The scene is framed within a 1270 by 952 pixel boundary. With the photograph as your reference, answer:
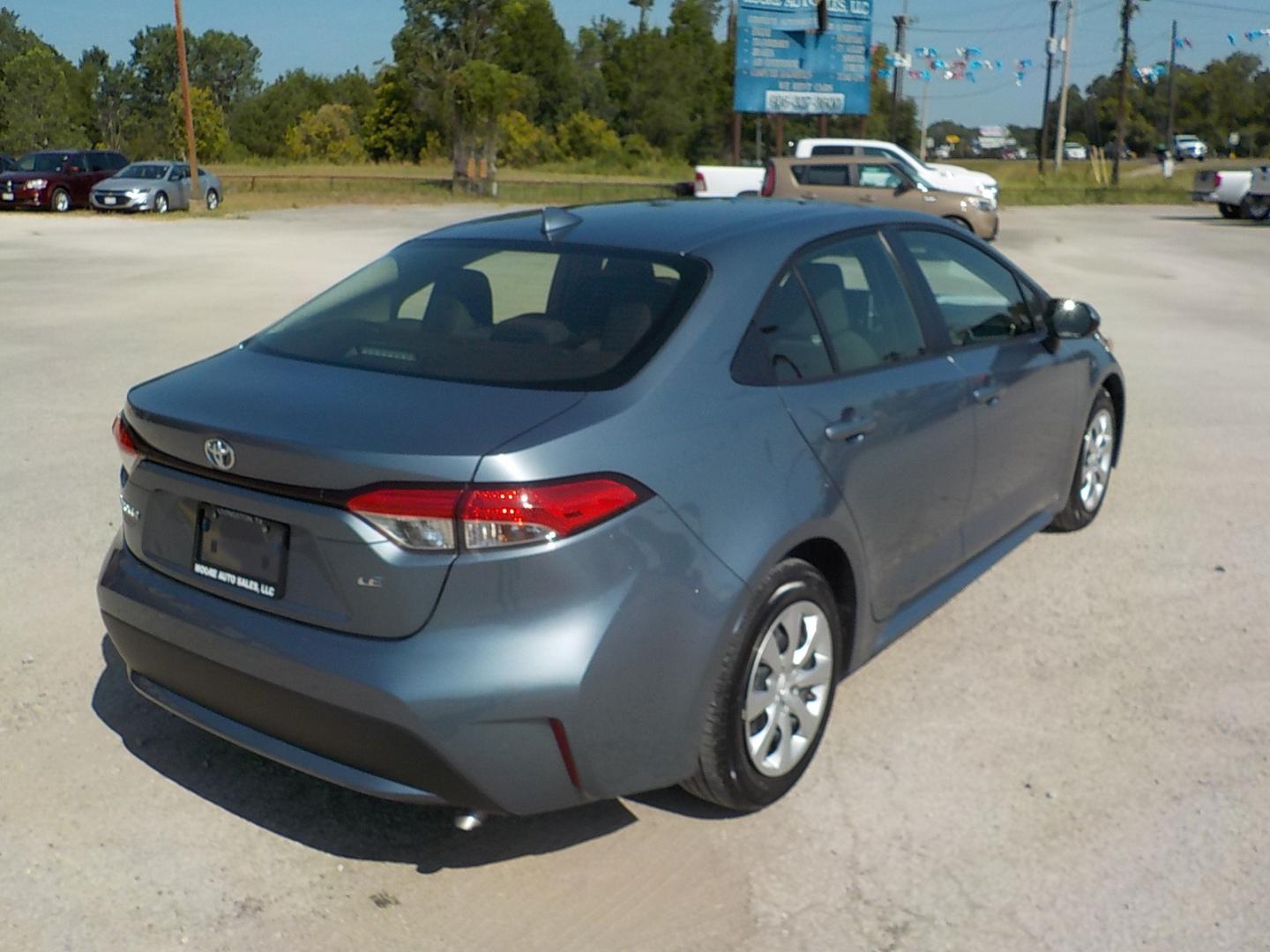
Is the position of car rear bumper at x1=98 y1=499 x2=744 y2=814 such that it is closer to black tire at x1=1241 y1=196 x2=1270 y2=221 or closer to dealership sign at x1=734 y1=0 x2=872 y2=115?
black tire at x1=1241 y1=196 x2=1270 y2=221

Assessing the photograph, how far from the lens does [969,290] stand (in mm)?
5137

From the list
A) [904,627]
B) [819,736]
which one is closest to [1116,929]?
[819,736]

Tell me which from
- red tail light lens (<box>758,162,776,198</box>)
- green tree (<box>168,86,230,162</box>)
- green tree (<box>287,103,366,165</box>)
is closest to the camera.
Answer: red tail light lens (<box>758,162,776,198</box>)

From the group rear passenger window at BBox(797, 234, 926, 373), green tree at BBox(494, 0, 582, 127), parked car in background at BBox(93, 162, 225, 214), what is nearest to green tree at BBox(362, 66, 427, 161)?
green tree at BBox(494, 0, 582, 127)

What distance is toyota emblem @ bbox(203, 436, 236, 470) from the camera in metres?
3.29

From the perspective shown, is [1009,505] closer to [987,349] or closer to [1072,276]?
[987,349]

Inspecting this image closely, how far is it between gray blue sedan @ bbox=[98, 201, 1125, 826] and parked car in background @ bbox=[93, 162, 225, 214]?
35177 millimetres

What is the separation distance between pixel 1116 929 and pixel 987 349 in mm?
2282

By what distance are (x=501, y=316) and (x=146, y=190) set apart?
35939 mm

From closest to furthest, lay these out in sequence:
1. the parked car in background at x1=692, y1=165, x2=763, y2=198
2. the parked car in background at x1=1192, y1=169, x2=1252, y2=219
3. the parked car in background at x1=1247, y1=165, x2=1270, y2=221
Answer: the parked car in background at x1=692, y1=165, x2=763, y2=198 < the parked car in background at x1=1247, y1=165, x2=1270, y2=221 < the parked car in background at x1=1192, y1=169, x2=1252, y2=219

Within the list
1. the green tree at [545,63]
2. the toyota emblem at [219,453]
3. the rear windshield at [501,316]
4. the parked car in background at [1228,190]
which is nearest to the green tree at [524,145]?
the green tree at [545,63]

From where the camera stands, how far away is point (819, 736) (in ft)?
13.1

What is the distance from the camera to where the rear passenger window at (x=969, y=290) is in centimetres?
480

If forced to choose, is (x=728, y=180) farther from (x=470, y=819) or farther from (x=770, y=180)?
(x=470, y=819)
